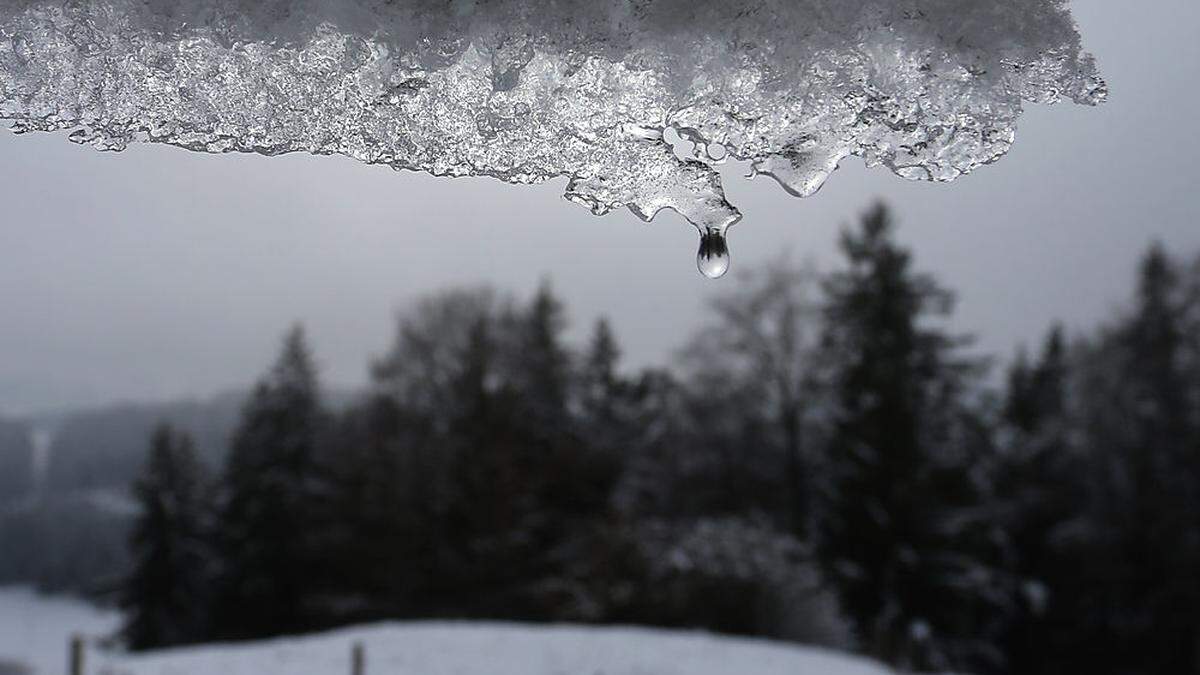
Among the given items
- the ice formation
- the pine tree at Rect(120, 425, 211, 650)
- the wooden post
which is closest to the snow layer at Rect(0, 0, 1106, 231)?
the ice formation

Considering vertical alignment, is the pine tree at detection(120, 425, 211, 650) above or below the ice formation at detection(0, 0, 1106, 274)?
below

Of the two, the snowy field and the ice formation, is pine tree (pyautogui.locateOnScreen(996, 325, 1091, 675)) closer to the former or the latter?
the snowy field

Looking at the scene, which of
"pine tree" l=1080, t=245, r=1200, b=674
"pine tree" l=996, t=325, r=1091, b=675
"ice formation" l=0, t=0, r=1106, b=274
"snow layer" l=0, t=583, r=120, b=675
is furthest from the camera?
"snow layer" l=0, t=583, r=120, b=675

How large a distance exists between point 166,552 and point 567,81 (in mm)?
27096

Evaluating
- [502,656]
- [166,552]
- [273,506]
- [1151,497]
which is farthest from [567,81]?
[166,552]

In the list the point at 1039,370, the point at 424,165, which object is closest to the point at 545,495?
the point at 1039,370

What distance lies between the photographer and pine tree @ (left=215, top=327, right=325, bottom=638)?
21.9m

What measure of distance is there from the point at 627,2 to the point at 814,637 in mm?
16044

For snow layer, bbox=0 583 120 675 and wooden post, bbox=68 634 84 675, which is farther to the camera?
snow layer, bbox=0 583 120 675

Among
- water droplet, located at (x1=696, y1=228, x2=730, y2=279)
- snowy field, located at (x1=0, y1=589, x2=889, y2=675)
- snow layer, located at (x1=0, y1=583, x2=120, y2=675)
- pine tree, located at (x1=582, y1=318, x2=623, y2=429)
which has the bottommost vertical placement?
snow layer, located at (x1=0, y1=583, x2=120, y2=675)

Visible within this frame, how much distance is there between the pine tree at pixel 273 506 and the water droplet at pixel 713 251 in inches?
845

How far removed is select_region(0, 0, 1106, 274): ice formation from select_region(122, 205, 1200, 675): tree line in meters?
14.8

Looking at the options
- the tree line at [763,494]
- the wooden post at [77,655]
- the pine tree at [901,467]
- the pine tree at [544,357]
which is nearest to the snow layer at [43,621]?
the tree line at [763,494]

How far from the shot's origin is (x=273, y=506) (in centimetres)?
2295
